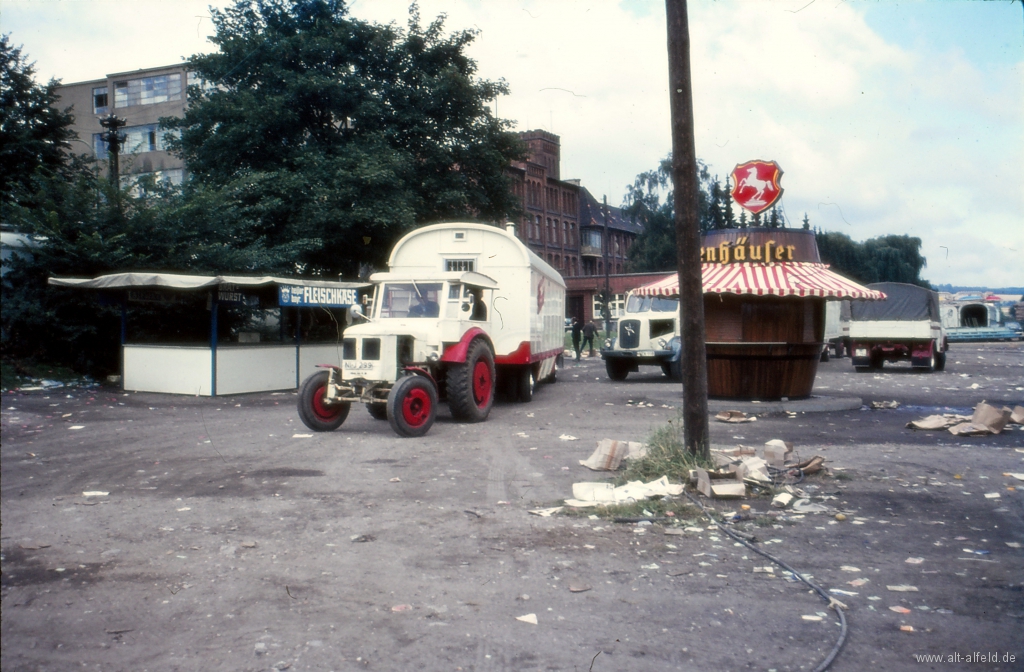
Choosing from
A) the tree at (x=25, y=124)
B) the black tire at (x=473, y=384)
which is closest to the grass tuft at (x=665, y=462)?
the black tire at (x=473, y=384)

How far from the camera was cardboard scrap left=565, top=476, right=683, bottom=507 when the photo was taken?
24.8ft

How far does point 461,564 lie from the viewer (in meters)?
5.71

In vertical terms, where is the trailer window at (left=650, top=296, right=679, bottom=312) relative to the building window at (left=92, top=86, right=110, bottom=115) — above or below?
below

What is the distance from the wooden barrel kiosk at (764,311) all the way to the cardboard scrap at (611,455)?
22.2ft

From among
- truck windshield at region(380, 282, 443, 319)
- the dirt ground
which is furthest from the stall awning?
the dirt ground

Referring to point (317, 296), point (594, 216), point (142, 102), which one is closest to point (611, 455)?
point (317, 296)

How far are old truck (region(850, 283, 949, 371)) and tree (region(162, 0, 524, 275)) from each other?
601 inches

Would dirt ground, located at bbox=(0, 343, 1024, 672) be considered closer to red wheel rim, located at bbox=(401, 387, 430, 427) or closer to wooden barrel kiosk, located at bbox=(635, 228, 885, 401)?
red wheel rim, located at bbox=(401, 387, 430, 427)

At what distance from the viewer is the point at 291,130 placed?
32969 millimetres

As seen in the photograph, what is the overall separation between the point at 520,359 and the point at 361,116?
1940 cm

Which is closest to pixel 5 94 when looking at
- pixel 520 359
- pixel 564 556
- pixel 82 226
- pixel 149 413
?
pixel 82 226

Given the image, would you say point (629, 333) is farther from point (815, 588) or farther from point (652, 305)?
point (815, 588)

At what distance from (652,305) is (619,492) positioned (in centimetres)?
1592

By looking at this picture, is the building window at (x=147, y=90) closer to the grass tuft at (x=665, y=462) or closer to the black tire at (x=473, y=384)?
the black tire at (x=473, y=384)
